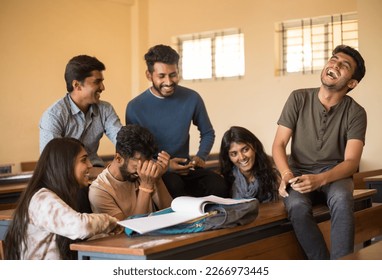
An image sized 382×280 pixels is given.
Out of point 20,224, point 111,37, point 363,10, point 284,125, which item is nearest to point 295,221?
point 284,125

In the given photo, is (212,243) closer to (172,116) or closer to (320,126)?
(320,126)

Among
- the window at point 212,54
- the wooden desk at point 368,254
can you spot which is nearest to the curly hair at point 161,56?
the wooden desk at point 368,254

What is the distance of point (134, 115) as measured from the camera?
11.4 ft

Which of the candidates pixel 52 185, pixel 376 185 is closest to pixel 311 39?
pixel 376 185

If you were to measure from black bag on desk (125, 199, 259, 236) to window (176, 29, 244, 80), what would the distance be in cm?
535

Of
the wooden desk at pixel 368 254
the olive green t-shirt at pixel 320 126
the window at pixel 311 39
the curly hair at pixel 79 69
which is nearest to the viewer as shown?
the wooden desk at pixel 368 254

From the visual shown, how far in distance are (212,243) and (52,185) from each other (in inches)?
25.0

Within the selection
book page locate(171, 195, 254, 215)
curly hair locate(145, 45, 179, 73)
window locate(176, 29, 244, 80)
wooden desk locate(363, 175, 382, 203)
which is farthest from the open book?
window locate(176, 29, 244, 80)

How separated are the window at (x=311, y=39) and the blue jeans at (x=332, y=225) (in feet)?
14.0

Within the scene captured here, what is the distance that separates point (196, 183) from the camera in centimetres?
345

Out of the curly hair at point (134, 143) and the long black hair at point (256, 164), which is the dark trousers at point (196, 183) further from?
the curly hair at point (134, 143)

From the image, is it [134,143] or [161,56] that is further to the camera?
[161,56]

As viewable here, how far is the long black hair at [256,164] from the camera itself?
3336 mm
